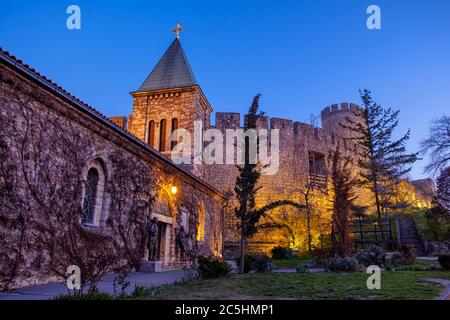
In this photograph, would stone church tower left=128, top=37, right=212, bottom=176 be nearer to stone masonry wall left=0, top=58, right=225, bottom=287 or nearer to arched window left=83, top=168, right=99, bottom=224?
stone masonry wall left=0, top=58, right=225, bottom=287

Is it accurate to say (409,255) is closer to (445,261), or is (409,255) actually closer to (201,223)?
(445,261)

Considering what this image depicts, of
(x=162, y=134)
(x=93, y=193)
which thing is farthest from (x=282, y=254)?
(x=93, y=193)

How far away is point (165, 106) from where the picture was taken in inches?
811

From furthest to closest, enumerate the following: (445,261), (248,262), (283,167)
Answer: (283,167)
(248,262)
(445,261)

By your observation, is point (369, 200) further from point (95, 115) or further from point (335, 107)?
point (95, 115)

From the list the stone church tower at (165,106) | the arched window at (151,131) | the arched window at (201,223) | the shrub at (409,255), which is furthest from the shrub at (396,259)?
the arched window at (151,131)

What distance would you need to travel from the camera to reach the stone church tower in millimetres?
20031

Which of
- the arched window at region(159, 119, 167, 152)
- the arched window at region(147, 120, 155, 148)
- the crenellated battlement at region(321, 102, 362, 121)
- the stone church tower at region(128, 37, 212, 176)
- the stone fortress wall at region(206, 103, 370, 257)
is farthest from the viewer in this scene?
the crenellated battlement at region(321, 102, 362, 121)

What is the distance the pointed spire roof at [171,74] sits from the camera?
68.5 feet

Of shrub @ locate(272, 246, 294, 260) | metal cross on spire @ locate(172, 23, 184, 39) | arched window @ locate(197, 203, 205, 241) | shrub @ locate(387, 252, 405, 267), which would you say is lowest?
shrub @ locate(272, 246, 294, 260)

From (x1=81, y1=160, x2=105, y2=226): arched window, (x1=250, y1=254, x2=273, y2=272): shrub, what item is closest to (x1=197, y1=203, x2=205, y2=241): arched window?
(x1=250, y1=254, x2=273, y2=272): shrub

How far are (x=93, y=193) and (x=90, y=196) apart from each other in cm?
13

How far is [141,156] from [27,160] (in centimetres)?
437
